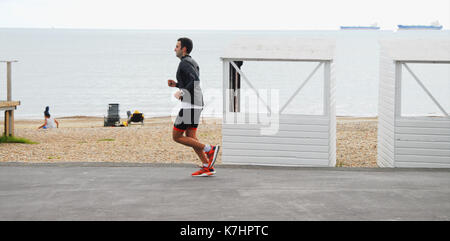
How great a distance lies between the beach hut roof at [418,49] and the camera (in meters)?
9.38

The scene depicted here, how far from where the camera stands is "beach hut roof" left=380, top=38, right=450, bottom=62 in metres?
9.38

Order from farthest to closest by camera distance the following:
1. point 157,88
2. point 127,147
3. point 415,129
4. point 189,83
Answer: point 157,88 < point 127,147 < point 415,129 < point 189,83

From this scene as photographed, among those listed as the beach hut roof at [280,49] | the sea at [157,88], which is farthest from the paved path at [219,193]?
the sea at [157,88]

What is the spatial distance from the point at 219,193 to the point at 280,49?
355 centimetres

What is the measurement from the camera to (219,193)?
682 cm

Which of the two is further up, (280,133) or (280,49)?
(280,49)

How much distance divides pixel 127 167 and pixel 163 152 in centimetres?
615

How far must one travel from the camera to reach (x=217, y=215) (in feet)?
19.0

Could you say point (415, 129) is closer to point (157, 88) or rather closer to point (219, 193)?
point (219, 193)

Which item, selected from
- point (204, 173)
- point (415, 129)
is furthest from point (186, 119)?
point (415, 129)

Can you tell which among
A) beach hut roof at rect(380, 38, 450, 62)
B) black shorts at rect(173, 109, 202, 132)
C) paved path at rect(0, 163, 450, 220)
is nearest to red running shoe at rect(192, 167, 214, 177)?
paved path at rect(0, 163, 450, 220)

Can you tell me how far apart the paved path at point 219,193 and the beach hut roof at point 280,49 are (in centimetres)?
170

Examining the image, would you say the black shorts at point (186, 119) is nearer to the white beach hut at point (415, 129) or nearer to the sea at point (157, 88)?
the white beach hut at point (415, 129)

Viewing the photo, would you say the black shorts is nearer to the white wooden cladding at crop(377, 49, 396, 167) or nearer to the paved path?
the paved path
